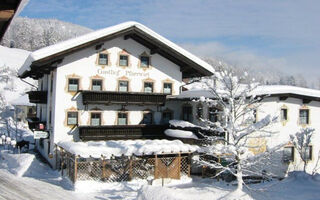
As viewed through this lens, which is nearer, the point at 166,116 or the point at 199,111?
the point at 199,111

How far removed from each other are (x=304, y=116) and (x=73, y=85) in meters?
17.8

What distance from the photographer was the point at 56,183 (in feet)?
61.5

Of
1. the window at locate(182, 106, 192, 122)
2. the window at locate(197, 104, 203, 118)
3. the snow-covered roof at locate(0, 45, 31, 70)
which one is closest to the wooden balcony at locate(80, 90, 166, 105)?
the window at locate(182, 106, 192, 122)

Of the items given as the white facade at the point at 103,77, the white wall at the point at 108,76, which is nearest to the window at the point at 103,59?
the white facade at the point at 103,77

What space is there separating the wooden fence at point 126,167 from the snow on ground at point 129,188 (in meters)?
0.61

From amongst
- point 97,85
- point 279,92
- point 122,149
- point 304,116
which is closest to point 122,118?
point 97,85

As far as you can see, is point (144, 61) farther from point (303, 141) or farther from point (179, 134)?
point (303, 141)

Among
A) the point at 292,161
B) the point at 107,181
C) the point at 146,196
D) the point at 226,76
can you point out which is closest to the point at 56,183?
the point at 107,181

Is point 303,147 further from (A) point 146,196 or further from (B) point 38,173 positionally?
(B) point 38,173

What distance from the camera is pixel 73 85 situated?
74.0 feet

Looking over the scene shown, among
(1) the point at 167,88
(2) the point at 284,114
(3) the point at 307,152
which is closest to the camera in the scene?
(2) the point at 284,114

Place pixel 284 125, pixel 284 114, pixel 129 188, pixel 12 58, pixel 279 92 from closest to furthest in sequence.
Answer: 1. pixel 129 188
2. pixel 279 92
3. pixel 284 125
4. pixel 284 114
5. pixel 12 58

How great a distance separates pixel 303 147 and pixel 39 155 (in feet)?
71.4

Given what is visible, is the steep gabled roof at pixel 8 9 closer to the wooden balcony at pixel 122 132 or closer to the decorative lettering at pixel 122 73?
the wooden balcony at pixel 122 132
